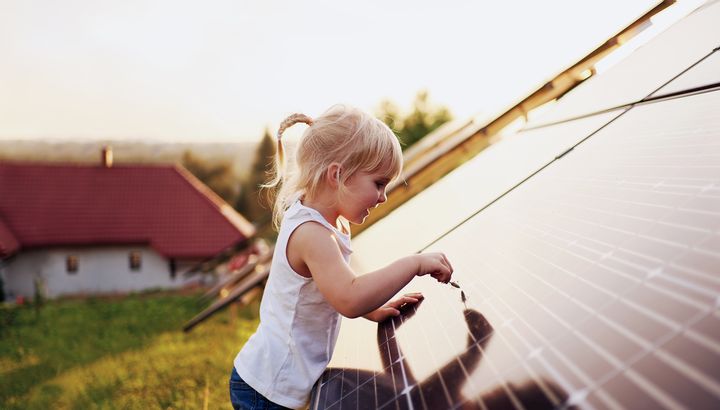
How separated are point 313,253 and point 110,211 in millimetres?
36104

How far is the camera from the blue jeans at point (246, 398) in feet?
6.69

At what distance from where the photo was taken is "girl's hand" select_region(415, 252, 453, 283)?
1718mm

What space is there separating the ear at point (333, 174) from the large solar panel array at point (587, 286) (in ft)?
1.51

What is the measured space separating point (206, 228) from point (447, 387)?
34.8 metres

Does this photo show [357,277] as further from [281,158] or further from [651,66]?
[651,66]

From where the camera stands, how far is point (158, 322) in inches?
466

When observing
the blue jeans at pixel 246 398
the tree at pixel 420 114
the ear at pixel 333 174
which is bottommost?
the tree at pixel 420 114

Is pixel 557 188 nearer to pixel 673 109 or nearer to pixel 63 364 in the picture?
pixel 673 109

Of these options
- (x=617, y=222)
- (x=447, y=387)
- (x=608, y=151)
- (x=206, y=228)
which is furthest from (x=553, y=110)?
(x=206, y=228)

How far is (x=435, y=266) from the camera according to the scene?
172 centimetres

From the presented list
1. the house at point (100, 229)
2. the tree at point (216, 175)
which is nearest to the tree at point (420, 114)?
the tree at point (216, 175)

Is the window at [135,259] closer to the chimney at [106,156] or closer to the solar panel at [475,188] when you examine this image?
the chimney at [106,156]

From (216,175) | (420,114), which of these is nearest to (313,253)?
(420,114)

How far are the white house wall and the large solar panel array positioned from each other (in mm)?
31754
